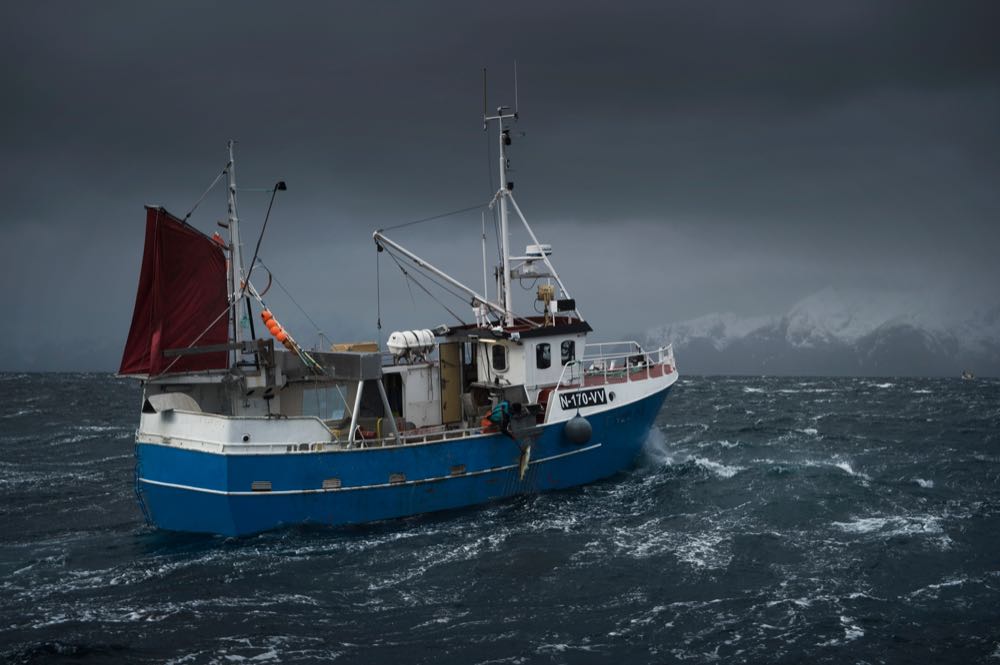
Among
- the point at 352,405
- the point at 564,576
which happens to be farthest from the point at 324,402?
the point at 564,576

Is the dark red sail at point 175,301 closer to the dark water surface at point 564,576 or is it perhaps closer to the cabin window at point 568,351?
the dark water surface at point 564,576

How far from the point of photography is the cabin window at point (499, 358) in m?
29.1

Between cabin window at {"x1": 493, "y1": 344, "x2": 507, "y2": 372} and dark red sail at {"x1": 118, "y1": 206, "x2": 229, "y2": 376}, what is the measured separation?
8777 millimetres

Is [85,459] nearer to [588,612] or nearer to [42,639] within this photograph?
[42,639]

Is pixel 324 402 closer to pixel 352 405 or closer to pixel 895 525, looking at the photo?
pixel 352 405

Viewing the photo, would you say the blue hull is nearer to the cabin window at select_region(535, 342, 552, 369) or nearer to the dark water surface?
the dark water surface

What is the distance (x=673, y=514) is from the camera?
25.8 m

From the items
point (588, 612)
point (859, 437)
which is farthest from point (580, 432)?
point (859, 437)

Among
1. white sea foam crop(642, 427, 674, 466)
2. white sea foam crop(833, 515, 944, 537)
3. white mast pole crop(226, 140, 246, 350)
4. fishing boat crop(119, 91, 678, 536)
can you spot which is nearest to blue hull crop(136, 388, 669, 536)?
fishing boat crop(119, 91, 678, 536)

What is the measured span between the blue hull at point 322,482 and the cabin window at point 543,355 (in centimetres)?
272

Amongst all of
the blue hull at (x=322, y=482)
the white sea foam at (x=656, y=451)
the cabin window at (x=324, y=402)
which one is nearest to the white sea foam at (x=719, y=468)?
the white sea foam at (x=656, y=451)

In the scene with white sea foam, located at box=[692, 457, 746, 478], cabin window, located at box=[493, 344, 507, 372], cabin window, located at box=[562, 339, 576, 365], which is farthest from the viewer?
white sea foam, located at box=[692, 457, 746, 478]

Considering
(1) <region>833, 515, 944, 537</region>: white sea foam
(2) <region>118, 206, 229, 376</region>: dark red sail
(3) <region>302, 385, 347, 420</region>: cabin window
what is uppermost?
(2) <region>118, 206, 229, 376</region>: dark red sail

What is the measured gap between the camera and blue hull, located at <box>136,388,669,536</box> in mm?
23047
